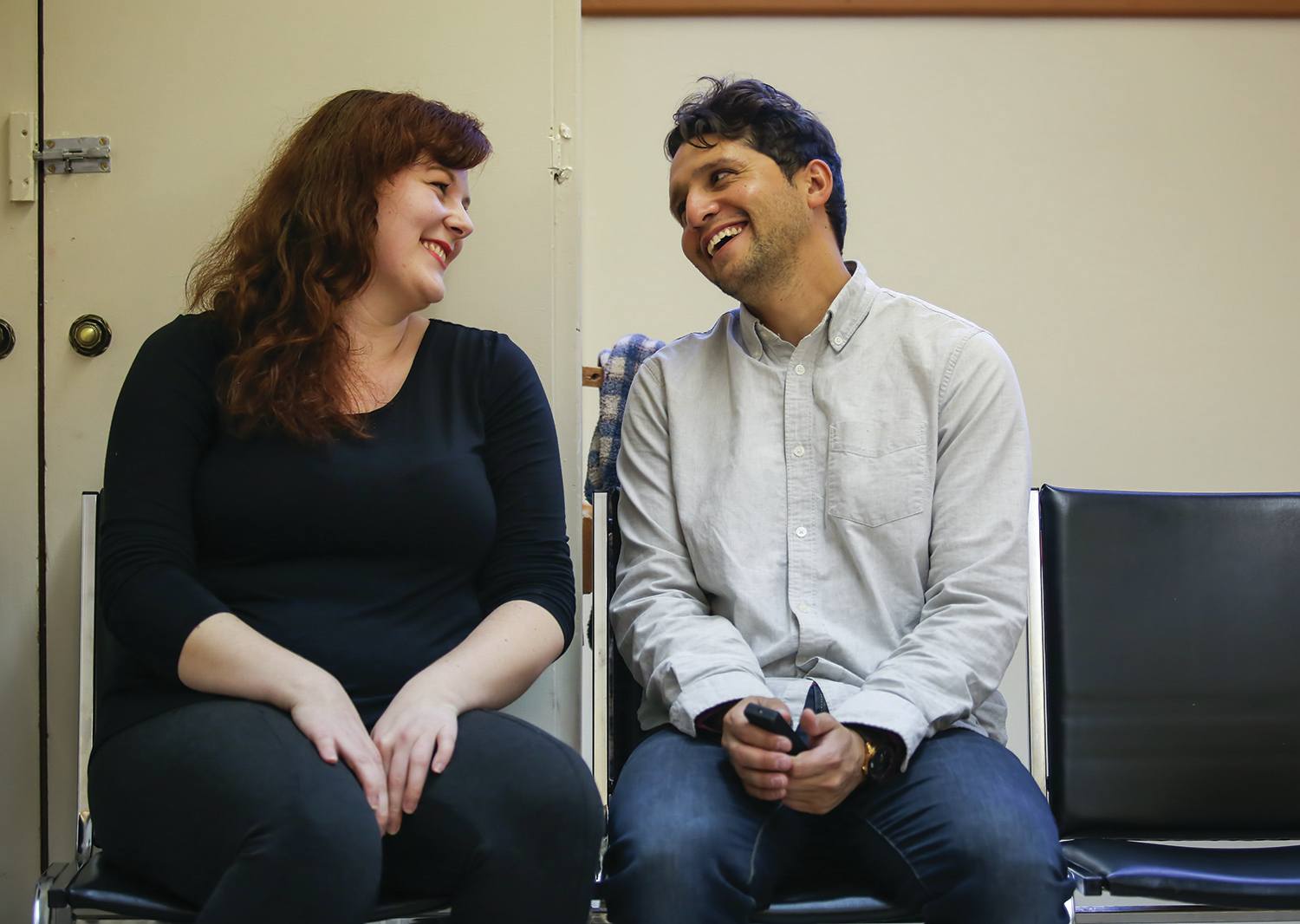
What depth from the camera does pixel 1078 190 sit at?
2.98 meters

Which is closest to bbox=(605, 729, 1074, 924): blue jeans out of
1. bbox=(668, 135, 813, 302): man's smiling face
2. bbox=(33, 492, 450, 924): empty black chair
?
bbox=(33, 492, 450, 924): empty black chair

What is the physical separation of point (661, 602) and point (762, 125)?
728 mm

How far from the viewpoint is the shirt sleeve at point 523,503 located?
1.65 metres

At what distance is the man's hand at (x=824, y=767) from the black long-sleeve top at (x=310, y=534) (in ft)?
1.31

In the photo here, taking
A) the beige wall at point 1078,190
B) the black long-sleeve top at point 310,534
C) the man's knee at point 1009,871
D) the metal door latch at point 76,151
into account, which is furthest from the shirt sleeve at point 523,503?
the beige wall at point 1078,190

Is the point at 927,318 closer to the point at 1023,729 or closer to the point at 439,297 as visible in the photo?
the point at 439,297

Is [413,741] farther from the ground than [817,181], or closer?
closer

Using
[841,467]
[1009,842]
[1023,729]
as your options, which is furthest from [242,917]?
[1023,729]

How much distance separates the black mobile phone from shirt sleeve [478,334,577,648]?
0.33 meters

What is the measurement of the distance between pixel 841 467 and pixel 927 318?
27cm

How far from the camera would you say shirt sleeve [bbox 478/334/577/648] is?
1649 millimetres

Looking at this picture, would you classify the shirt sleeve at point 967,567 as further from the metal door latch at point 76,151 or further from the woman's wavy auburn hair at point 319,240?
the metal door latch at point 76,151

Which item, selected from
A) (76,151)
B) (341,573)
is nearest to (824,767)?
(341,573)

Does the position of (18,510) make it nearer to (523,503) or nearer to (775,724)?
(523,503)
